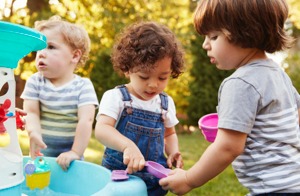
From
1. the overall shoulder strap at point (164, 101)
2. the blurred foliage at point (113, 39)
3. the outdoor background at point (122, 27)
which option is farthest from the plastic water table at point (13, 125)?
the blurred foliage at point (113, 39)

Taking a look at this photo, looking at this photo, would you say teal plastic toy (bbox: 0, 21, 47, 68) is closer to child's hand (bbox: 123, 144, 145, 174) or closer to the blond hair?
child's hand (bbox: 123, 144, 145, 174)

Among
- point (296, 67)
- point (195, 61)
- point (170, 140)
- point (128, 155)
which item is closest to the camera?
point (128, 155)

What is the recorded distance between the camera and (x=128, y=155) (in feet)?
6.45

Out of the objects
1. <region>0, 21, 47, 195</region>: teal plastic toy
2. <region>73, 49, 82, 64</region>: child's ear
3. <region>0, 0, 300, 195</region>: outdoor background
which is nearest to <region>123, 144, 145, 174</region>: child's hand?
<region>0, 21, 47, 195</region>: teal plastic toy

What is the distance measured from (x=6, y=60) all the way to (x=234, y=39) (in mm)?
875

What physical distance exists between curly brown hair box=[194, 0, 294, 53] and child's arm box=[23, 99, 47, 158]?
1.20m

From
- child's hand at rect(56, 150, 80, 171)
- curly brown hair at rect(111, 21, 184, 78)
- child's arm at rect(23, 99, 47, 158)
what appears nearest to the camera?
curly brown hair at rect(111, 21, 184, 78)

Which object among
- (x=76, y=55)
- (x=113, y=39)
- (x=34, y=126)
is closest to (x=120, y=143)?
(x=34, y=126)

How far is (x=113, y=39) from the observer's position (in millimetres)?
10539

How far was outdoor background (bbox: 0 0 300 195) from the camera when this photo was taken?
28.4 feet

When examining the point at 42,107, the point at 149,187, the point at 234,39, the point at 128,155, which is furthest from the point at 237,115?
the point at 42,107

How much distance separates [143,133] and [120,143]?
20 centimetres

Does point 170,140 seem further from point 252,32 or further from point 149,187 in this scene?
point 252,32

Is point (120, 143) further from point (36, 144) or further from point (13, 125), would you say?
point (36, 144)
